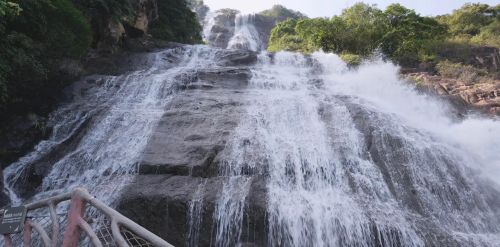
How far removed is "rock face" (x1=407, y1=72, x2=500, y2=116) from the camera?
430 inches

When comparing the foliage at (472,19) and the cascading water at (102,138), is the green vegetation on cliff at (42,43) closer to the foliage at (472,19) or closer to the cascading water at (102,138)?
the cascading water at (102,138)

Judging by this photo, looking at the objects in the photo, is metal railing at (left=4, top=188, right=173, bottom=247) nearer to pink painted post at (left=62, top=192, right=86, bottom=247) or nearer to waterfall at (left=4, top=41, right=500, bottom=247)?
pink painted post at (left=62, top=192, right=86, bottom=247)

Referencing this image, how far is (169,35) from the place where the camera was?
19.7 meters

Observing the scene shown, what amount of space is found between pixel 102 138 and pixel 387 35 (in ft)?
44.3

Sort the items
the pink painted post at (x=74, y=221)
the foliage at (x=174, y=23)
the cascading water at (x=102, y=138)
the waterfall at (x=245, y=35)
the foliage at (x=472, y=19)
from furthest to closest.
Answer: the waterfall at (x=245, y=35) → the foliage at (x=472, y=19) → the foliage at (x=174, y=23) → the cascading water at (x=102, y=138) → the pink painted post at (x=74, y=221)

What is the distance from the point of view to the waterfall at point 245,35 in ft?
109

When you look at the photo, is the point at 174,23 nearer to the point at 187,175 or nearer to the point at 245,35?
the point at 187,175

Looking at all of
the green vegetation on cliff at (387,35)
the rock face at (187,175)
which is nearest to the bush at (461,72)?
the green vegetation on cliff at (387,35)

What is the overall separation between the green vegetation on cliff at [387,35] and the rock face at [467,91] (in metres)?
2.87

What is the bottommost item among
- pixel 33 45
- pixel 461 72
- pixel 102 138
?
pixel 102 138

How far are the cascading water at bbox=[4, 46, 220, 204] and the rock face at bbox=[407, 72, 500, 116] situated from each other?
26.0 ft

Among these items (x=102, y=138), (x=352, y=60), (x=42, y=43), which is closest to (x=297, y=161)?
(x=102, y=138)

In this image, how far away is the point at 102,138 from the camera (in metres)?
8.73

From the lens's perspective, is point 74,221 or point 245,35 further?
point 245,35
